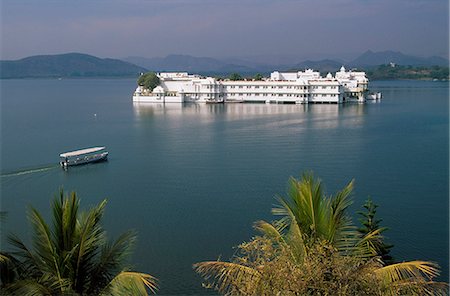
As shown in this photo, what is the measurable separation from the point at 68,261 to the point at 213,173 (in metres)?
10.3

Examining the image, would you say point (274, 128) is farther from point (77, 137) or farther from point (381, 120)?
point (77, 137)

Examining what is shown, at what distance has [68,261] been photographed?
2.57m

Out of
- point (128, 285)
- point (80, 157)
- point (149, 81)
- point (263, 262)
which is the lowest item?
point (80, 157)

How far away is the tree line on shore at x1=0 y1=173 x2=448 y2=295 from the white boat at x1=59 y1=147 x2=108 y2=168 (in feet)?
38.1

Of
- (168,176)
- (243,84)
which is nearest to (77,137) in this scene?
(168,176)

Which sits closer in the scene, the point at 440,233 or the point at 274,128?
the point at 440,233

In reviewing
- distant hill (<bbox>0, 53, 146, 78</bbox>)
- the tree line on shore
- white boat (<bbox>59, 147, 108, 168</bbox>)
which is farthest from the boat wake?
distant hill (<bbox>0, 53, 146, 78</bbox>)

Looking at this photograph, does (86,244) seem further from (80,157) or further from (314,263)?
(80,157)

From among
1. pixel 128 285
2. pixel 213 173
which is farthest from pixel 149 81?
pixel 128 285

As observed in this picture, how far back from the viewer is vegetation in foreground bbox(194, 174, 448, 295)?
2.23 metres

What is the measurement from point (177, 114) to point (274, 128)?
7761 mm

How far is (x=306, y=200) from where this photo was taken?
2.73m

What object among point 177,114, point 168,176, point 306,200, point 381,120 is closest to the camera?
point 306,200

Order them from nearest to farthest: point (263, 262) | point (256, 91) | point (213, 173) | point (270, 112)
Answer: point (263, 262), point (213, 173), point (270, 112), point (256, 91)
